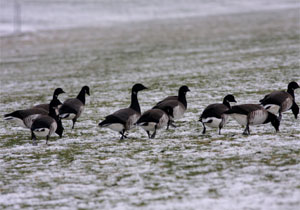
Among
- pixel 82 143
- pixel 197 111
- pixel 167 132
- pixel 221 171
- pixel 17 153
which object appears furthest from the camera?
pixel 197 111

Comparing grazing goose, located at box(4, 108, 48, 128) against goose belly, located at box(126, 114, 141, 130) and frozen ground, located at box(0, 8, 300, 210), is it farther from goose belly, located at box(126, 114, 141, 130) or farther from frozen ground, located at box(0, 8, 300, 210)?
goose belly, located at box(126, 114, 141, 130)

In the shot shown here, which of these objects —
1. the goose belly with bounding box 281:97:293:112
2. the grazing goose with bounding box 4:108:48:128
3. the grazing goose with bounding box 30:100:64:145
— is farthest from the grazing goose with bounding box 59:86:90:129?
the goose belly with bounding box 281:97:293:112

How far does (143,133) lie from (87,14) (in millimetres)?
82391

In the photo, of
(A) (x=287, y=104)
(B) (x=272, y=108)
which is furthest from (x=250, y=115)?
(A) (x=287, y=104)

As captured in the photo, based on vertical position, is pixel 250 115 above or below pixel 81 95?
below

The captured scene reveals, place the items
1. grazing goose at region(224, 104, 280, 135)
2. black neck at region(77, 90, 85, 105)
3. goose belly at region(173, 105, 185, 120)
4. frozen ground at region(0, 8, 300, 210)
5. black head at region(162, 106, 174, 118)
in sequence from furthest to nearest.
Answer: black neck at region(77, 90, 85, 105)
goose belly at region(173, 105, 185, 120)
black head at region(162, 106, 174, 118)
grazing goose at region(224, 104, 280, 135)
frozen ground at region(0, 8, 300, 210)

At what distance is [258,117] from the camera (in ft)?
35.4

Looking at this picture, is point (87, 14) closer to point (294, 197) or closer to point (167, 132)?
point (167, 132)

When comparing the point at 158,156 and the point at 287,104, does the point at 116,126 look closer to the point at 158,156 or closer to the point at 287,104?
the point at 158,156

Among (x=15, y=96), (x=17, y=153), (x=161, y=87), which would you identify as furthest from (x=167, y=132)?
(x=15, y=96)

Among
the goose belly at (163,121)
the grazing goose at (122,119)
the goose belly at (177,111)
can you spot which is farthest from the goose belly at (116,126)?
the goose belly at (177,111)

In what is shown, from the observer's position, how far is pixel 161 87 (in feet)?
64.0

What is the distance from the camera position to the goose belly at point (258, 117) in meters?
10.6

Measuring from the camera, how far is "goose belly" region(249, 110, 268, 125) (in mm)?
10641
